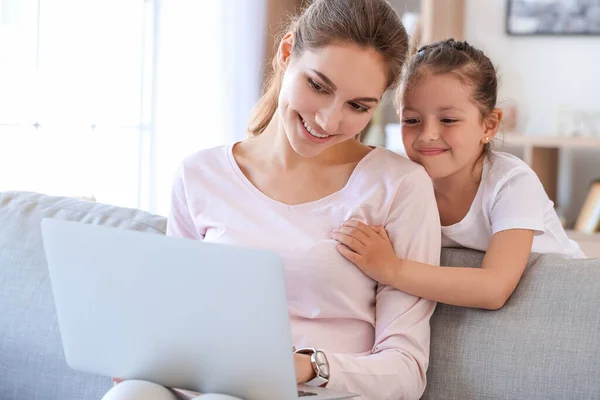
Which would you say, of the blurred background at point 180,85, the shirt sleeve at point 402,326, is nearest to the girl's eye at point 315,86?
the shirt sleeve at point 402,326

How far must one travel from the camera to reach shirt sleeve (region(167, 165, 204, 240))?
1.65 meters

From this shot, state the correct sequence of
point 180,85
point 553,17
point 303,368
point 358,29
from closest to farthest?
point 303,368, point 358,29, point 180,85, point 553,17

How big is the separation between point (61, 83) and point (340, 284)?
2015mm

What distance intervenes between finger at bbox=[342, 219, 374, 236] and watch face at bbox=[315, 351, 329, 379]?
9.0 inches

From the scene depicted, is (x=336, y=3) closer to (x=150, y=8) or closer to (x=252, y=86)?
(x=150, y=8)

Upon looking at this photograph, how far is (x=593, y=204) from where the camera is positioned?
13.4 feet

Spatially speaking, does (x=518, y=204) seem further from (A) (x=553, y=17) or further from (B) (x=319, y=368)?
(A) (x=553, y=17)

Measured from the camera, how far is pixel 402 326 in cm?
146

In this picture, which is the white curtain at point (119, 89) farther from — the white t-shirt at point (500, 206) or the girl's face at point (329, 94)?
the white t-shirt at point (500, 206)

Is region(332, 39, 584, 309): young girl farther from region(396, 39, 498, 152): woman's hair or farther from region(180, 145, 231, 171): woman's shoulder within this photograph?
region(180, 145, 231, 171): woman's shoulder

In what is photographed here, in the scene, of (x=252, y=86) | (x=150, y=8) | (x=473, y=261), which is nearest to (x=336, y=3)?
(x=473, y=261)

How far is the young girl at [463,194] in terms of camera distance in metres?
1.46

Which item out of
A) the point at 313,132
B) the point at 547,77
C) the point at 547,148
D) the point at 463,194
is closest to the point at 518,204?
the point at 463,194

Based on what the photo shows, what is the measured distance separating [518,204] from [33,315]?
38.2 inches
